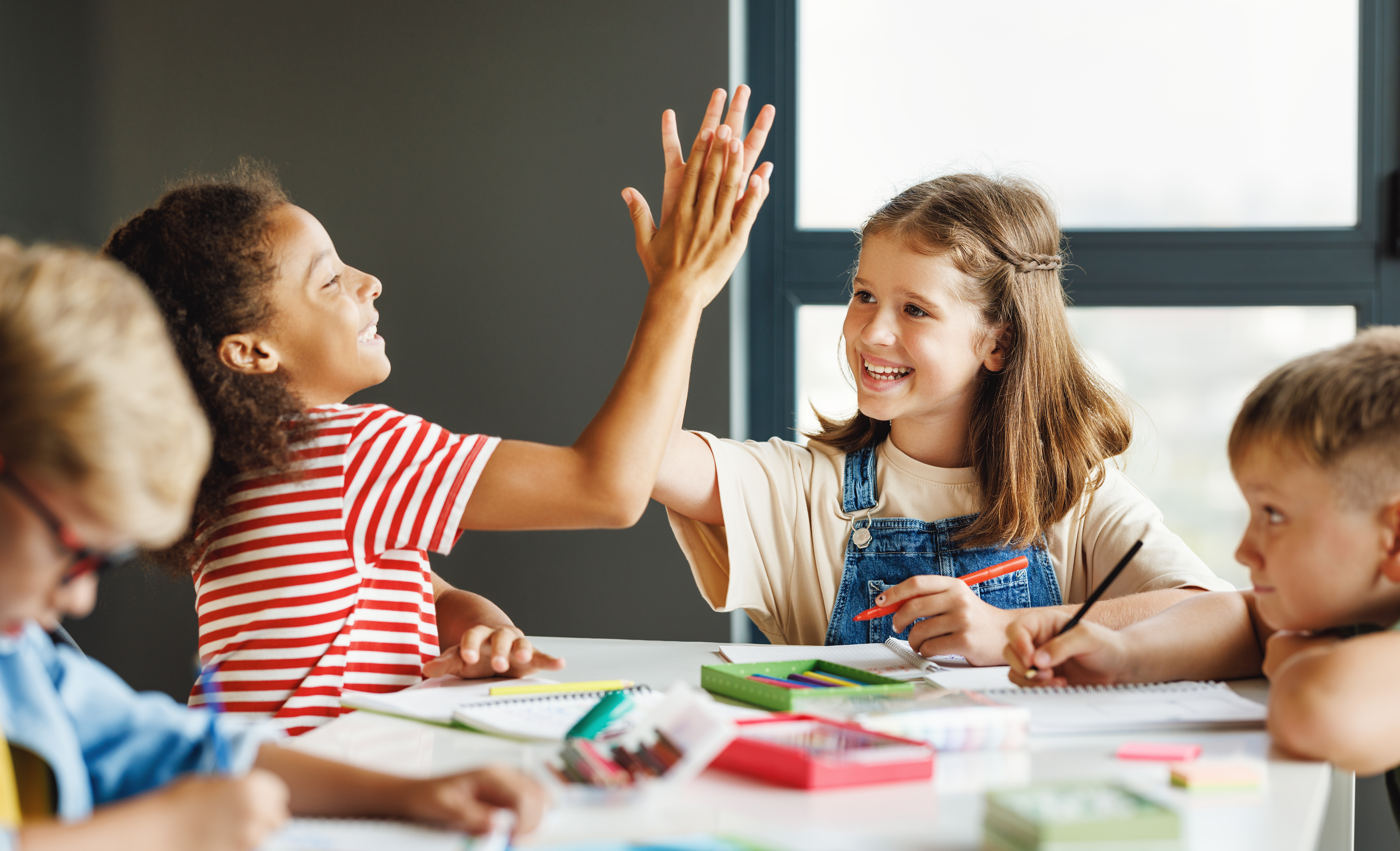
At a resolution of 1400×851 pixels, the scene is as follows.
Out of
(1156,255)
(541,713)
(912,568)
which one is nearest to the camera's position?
(541,713)

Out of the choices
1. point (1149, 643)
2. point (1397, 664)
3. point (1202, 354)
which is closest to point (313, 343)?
point (1149, 643)

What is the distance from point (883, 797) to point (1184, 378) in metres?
1.58

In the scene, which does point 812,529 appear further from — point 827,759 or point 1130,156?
point 1130,156

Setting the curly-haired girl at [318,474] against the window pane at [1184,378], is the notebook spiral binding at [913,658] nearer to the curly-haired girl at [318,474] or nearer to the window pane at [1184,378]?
the curly-haired girl at [318,474]

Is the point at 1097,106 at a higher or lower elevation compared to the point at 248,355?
higher

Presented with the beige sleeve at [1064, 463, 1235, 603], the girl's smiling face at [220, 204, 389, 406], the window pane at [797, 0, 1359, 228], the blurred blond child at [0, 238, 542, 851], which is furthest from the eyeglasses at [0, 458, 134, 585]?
the window pane at [797, 0, 1359, 228]

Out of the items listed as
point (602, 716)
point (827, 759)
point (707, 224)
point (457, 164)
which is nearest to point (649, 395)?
point (707, 224)

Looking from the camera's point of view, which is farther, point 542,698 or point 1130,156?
point 1130,156

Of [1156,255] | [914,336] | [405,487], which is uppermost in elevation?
[1156,255]

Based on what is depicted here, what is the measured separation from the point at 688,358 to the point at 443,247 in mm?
1063

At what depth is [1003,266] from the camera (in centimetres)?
142

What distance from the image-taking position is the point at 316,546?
0.96 metres

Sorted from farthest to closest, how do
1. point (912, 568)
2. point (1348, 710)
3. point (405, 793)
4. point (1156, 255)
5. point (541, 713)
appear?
1. point (1156, 255)
2. point (912, 568)
3. point (541, 713)
4. point (1348, 710)
5. point (405, 793)

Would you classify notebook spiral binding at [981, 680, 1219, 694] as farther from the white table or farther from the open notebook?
A: the open notebook
